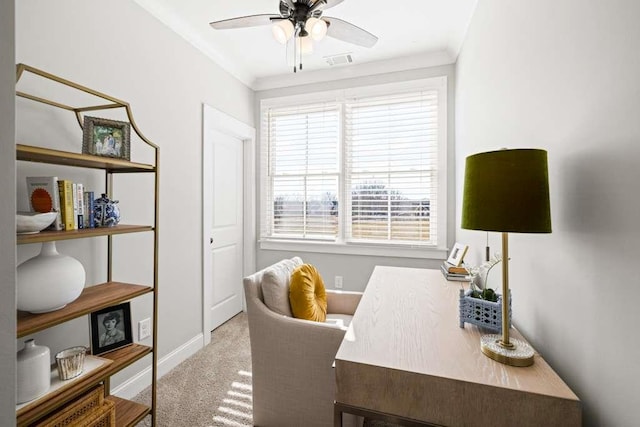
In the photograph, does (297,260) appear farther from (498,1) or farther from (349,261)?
(498,1)

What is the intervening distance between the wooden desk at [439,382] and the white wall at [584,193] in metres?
0.10

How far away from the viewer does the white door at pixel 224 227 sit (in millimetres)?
2826

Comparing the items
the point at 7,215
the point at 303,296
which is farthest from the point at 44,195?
the point at 303,296

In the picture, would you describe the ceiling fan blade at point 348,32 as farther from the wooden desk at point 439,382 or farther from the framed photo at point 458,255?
the wooden desk at point 439,382

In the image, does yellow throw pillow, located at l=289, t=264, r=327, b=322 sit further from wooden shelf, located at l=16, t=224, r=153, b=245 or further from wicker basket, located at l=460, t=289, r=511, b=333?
wooden shelf, located at l=16, t=224, r=153, b=245

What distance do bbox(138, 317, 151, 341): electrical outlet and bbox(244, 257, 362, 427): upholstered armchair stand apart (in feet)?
3.26

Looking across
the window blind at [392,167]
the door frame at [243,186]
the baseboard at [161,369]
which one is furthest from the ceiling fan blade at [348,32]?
the baseboard at [161,369]

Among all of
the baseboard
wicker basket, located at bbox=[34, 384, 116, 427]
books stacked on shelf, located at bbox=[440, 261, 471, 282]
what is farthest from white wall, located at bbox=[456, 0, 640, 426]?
the baseboard

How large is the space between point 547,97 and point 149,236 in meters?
2.34

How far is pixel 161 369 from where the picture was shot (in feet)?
7.11

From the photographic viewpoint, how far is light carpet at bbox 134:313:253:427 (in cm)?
174

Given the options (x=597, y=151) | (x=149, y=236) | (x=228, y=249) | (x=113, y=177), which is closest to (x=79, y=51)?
(x=113, y=177)

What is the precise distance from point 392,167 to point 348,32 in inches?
57.3

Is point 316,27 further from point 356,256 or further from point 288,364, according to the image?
point 356,256
